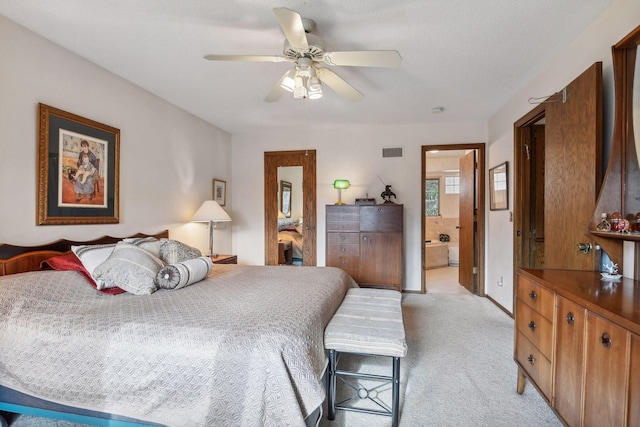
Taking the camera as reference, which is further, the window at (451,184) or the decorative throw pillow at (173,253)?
the window at (451,184)

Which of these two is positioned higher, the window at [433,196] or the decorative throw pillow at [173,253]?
the window at [433,196]

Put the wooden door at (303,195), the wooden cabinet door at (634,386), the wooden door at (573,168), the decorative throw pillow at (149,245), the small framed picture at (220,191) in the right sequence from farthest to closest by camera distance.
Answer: the wooden door at (303,195)
the small framed picture at (220,191)
the decorative throw pillow at (149,245)
the wooden door at (573,168)
the wooden cabinet door at (634,386)

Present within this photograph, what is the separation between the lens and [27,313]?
1524mm

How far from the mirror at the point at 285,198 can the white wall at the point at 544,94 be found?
9.66ft

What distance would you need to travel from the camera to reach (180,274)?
210 centimetres

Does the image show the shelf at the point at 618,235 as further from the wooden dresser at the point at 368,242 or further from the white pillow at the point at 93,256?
the white pillow at the point at 93,256

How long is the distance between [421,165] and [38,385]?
14.6 feet

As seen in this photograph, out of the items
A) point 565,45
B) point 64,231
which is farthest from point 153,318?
point 565,45

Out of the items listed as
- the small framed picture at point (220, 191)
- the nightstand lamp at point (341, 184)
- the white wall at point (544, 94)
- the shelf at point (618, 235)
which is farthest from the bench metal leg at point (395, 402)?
the small framed picture at point (220, 191)

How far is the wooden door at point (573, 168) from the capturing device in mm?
1821

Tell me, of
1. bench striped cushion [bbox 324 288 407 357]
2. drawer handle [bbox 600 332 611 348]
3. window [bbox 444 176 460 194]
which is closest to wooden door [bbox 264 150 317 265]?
bench striped cushion [bbox 324 288 407 357]

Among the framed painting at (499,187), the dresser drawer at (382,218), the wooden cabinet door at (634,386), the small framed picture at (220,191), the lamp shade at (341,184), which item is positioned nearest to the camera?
the wooden cabinet door at (634,386)

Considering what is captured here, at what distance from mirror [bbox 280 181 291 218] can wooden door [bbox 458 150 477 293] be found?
279 centimetres

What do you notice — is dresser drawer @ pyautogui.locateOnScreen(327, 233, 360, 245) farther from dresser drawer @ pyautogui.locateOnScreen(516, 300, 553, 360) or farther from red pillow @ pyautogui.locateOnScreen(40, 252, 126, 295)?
red pillow @ pyautogui.locateOnScreen(40, 252, 126, 295)
